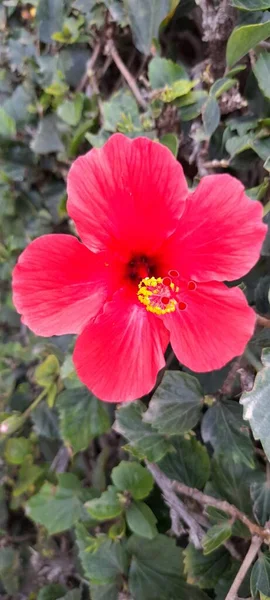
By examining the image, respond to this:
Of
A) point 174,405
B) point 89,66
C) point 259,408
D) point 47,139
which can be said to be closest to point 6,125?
point 47,139

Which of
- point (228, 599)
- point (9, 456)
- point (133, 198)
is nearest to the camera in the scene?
point (133, 198)

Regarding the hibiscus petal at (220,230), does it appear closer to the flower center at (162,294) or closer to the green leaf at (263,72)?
the flower center at (162,294)

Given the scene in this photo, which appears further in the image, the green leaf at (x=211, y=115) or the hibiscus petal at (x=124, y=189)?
the green leaf at (x=211, y=115)

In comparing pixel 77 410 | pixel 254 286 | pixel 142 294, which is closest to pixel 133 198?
pixel 142 294

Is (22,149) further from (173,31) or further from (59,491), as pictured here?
(59,491)

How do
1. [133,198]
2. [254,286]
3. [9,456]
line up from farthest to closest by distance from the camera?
1. [9,456]
2. [254,286]
3. [133,198]

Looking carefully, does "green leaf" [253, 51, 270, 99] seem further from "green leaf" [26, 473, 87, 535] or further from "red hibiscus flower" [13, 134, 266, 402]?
"green leaf" [26, 473, 87, 535]

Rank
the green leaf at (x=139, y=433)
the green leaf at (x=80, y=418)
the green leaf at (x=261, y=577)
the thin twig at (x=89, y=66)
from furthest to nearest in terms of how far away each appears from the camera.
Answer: the thin twig at (x=89, y=66) < the green leaf at (x=80, y=418) < the green leaf at (x=139, y=433) < the green leaf at (x=261, y=577)

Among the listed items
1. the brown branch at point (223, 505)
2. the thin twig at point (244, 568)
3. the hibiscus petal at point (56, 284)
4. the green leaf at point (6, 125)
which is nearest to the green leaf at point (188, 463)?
the brown branch at point (223, 505)
